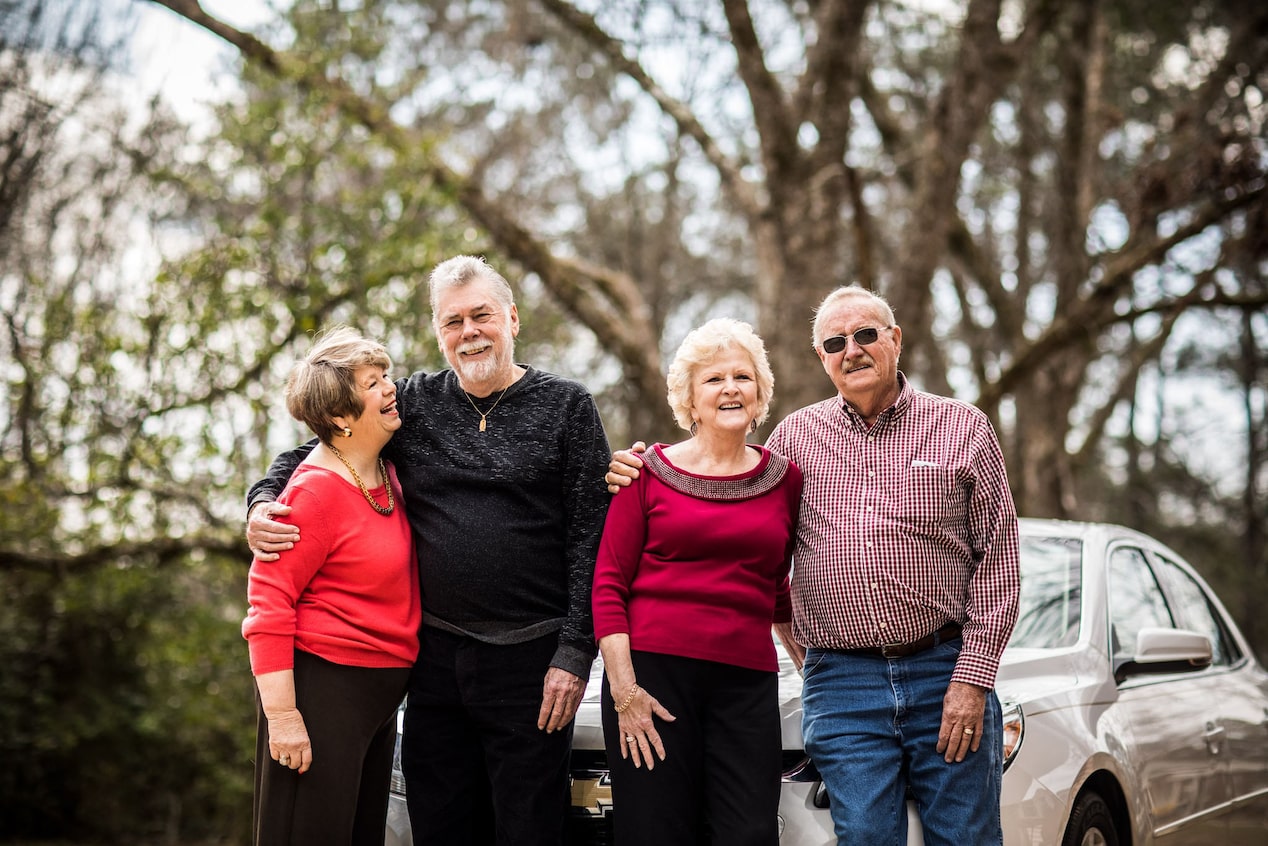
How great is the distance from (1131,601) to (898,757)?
6.97 feet

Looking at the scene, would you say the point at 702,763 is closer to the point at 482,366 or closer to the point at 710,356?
the point at 710,356

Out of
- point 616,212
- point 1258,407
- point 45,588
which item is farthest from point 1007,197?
point 45,588

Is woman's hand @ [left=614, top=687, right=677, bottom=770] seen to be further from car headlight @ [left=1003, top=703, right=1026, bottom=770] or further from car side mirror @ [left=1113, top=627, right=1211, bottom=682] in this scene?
car side mirror @ [left=1113, top=627, right=1211, bottom=682]

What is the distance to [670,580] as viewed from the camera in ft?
10.2

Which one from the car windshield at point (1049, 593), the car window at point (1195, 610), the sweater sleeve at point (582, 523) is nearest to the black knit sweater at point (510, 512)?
the sweater sleeve at point (582, 523)

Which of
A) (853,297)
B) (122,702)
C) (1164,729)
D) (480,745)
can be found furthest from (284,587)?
(122,702)

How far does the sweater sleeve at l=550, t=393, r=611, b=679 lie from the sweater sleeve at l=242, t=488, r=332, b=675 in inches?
26.2

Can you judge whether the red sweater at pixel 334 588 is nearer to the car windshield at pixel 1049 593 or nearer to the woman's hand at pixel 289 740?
the woman's hand at pixel 289 740

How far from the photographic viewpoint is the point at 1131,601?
4.88 metres

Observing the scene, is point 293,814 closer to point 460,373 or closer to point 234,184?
point 460,373

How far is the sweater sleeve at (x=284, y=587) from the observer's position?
3.05 meters

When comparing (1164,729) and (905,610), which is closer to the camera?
(905,610)

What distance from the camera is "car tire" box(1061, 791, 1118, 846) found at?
3748 mm

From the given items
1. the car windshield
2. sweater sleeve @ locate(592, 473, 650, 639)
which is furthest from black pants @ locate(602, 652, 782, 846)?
the car windshield
